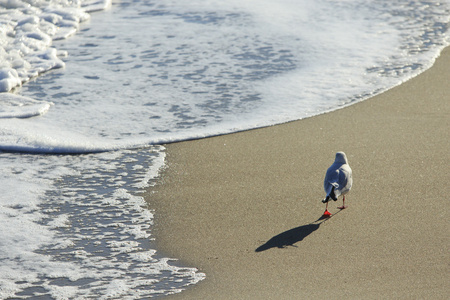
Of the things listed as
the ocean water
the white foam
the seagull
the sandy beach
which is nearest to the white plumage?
the seagull

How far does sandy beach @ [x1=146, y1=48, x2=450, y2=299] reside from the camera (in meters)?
3.03

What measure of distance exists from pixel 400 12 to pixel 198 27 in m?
3.22

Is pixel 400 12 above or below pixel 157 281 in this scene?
above

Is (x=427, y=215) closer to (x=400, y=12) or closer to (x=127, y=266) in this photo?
(x=127, y=266)

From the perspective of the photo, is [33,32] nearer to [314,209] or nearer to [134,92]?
[134,92]

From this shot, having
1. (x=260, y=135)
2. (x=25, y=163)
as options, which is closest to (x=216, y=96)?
(x=260, y=135)

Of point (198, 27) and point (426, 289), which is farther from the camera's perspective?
point (198, 27)

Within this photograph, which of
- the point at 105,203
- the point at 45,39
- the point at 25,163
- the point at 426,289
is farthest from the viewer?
the point at 45,39

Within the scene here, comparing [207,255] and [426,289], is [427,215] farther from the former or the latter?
[207,255]

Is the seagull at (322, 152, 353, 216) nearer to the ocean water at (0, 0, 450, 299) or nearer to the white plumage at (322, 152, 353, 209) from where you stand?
the white plumage at (322, 152, 353, 209)

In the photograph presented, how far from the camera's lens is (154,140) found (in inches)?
197

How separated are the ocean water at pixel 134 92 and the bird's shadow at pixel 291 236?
509 mm

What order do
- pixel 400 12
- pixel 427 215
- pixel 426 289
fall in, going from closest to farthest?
pixel 426 289 < pixel 427 215 < pixel 400 12

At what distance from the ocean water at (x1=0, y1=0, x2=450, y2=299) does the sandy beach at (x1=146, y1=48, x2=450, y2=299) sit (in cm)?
20
